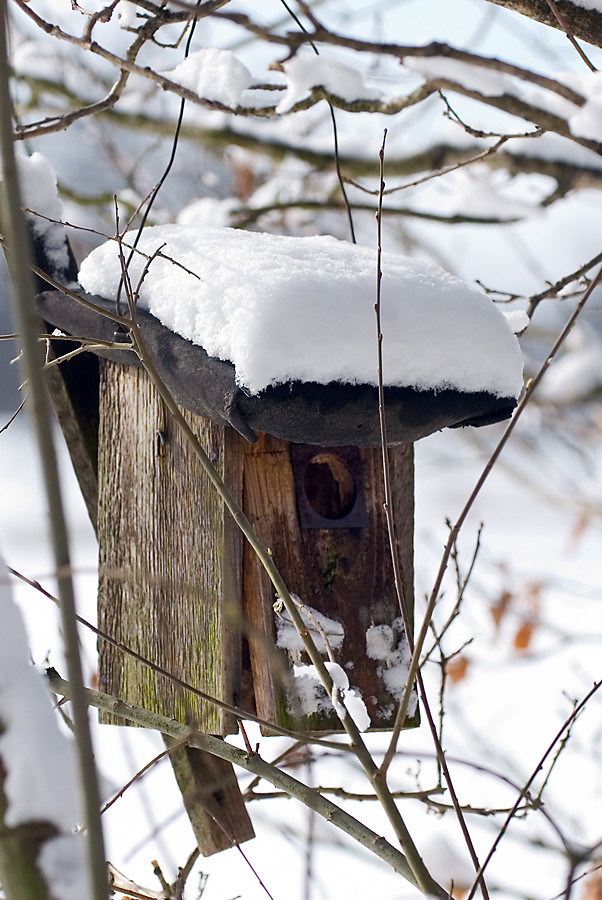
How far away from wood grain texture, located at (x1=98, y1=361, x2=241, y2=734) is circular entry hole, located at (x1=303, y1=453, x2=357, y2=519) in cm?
21

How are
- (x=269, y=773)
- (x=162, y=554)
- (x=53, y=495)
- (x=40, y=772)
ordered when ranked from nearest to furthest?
1. (x=53, y=495)
2. (x=40, y=772)
3. (x=269, y=773)
4. (x=162, y=554)

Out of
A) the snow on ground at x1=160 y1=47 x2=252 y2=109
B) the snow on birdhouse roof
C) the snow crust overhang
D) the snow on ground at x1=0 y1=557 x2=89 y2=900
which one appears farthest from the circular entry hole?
the snow on ground at x1=0 y1=557 x2=89 y2=900

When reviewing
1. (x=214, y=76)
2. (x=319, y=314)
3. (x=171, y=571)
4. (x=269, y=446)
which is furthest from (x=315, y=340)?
(x=214, y=76)

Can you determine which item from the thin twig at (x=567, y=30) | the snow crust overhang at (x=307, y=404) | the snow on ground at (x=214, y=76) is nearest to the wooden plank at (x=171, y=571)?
the snow crust overhang at (x=307, y=404)

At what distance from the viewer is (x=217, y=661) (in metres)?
1.56

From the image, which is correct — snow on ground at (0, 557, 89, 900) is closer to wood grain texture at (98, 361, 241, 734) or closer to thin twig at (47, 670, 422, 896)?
thin twig at (47, 670, 422, 896)

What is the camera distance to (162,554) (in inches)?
68.0

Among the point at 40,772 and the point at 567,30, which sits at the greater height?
the point at 567,30

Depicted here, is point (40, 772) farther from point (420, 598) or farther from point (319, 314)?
point (420, 598)

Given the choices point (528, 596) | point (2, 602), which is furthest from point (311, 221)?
point (2, 602)

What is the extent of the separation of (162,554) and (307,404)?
0.50 metres

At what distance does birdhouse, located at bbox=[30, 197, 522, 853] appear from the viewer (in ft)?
4.69

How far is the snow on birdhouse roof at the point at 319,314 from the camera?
1393 mm

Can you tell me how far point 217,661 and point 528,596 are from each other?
4542 millimetres
